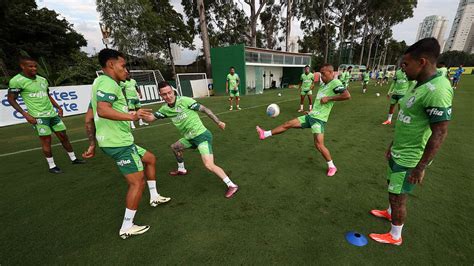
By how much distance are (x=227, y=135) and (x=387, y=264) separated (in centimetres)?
531

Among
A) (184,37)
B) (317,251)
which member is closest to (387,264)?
(317,251)

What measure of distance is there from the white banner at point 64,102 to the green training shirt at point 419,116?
533 inches

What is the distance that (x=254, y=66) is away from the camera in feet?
74.5

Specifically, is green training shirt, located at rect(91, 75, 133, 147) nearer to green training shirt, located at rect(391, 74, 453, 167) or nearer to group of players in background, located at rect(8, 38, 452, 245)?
group of players in background, located at rect(8, 38, 452, 245)

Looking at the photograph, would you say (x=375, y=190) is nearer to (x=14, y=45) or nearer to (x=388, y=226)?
(x=388, y=226)

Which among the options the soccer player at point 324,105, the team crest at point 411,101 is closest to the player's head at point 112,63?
the soccer player at point 324,105

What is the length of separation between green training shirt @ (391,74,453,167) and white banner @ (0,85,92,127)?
13.5 meters

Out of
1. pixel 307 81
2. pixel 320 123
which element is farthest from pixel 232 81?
pixel 320 123

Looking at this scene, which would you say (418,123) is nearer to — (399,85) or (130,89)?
(399,85)

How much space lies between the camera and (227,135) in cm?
693

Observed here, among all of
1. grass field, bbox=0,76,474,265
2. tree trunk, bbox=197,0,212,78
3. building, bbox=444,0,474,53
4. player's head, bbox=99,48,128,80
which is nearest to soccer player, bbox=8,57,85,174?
grass field, bbox=0,76,474,265

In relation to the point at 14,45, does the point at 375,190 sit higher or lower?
lower

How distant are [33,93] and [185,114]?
3.50m

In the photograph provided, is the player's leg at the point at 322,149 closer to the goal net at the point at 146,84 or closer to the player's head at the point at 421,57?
the player's head at the point at 421,57
